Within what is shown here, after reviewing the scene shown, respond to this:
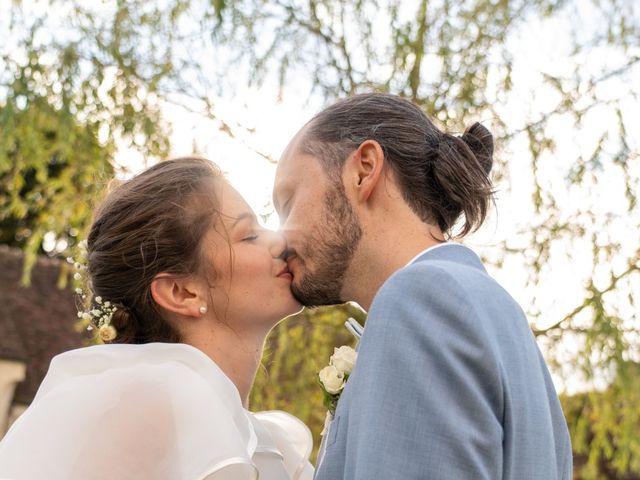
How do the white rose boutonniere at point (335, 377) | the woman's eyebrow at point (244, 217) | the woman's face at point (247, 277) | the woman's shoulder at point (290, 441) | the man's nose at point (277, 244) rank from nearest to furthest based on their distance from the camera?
the white rose boutonniere at point (335, 377) < the man's nose at point (277, 244) < the woman's face at point (247, 277) < the woman's eyebrow at point (244, 217) < the woman's shoulder at point (290, 441)

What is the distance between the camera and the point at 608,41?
22.9ft

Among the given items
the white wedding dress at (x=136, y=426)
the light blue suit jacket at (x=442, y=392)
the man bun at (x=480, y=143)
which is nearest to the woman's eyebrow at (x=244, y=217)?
the white wedding dress at (x=136, y=426)

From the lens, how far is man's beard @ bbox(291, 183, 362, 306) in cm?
330

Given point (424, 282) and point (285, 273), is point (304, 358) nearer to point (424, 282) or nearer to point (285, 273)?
point (285, 273)

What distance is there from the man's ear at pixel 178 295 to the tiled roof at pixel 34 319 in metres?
20.1

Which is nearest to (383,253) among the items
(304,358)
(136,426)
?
(136,426)

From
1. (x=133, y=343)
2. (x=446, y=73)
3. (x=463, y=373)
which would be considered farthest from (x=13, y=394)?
(x=463, y=373)

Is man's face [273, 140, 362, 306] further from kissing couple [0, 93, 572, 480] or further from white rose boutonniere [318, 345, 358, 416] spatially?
white rose boutonniere [318, 345, 358, 416]

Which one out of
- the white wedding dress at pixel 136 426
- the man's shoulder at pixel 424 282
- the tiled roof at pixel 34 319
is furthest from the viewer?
the tiled roof at pixel 34 319

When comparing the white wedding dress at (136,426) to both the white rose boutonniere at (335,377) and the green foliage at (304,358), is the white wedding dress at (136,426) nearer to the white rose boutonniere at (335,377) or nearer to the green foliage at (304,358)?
the white rose boutonniere at (335,377)

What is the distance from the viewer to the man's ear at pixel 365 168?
3305mm

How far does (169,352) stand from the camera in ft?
11.3

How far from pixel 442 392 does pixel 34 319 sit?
76.1 feet

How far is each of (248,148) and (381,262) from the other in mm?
4016
